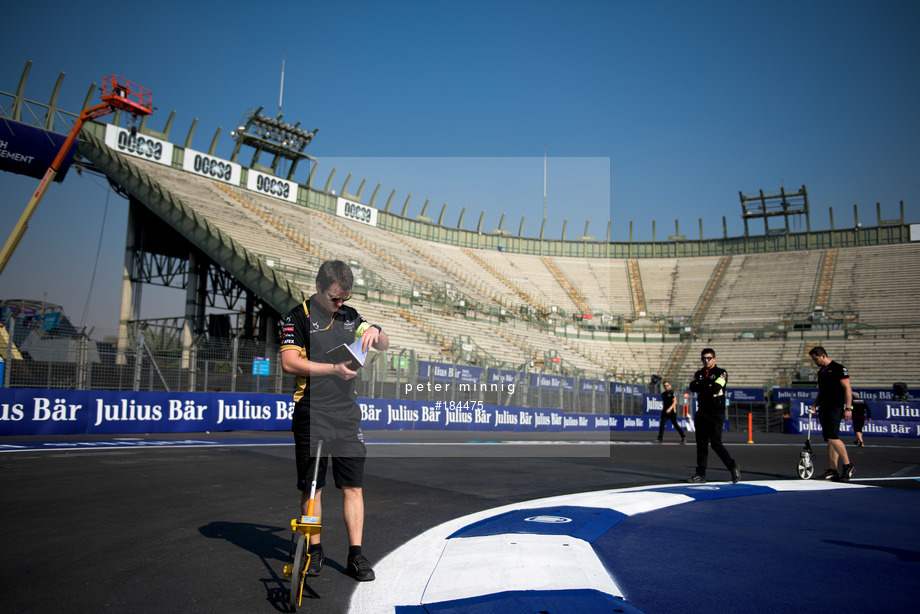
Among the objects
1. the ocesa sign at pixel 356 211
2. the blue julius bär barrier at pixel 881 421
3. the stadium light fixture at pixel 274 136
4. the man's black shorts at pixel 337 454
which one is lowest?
the blue julius bär barrier at pixel 881 421

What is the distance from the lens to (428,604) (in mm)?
3033

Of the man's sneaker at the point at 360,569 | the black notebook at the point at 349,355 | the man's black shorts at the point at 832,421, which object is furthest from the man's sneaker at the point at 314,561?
the man's black shorts at the point at 832,421

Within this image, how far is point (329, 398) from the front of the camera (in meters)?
3.71

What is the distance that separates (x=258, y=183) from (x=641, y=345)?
30.0m

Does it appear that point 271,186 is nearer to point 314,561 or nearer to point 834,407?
point 834,407

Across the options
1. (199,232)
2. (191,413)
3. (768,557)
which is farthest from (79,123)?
(768,557)

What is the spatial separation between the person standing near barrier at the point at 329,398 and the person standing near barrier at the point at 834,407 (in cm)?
722

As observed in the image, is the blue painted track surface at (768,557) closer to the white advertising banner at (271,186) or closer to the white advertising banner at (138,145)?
the white advertising banner at (138,145)

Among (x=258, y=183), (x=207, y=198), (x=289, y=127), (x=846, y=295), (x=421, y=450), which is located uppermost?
(x=289, y=127)

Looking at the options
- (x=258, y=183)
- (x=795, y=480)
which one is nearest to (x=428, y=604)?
(x=795, y=480)

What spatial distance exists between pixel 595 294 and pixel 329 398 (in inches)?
1933

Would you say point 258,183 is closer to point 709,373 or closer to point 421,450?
point 421,450

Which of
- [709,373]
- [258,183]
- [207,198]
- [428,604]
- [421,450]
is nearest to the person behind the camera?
[428,604]

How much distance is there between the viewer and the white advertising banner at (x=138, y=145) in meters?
34.6
